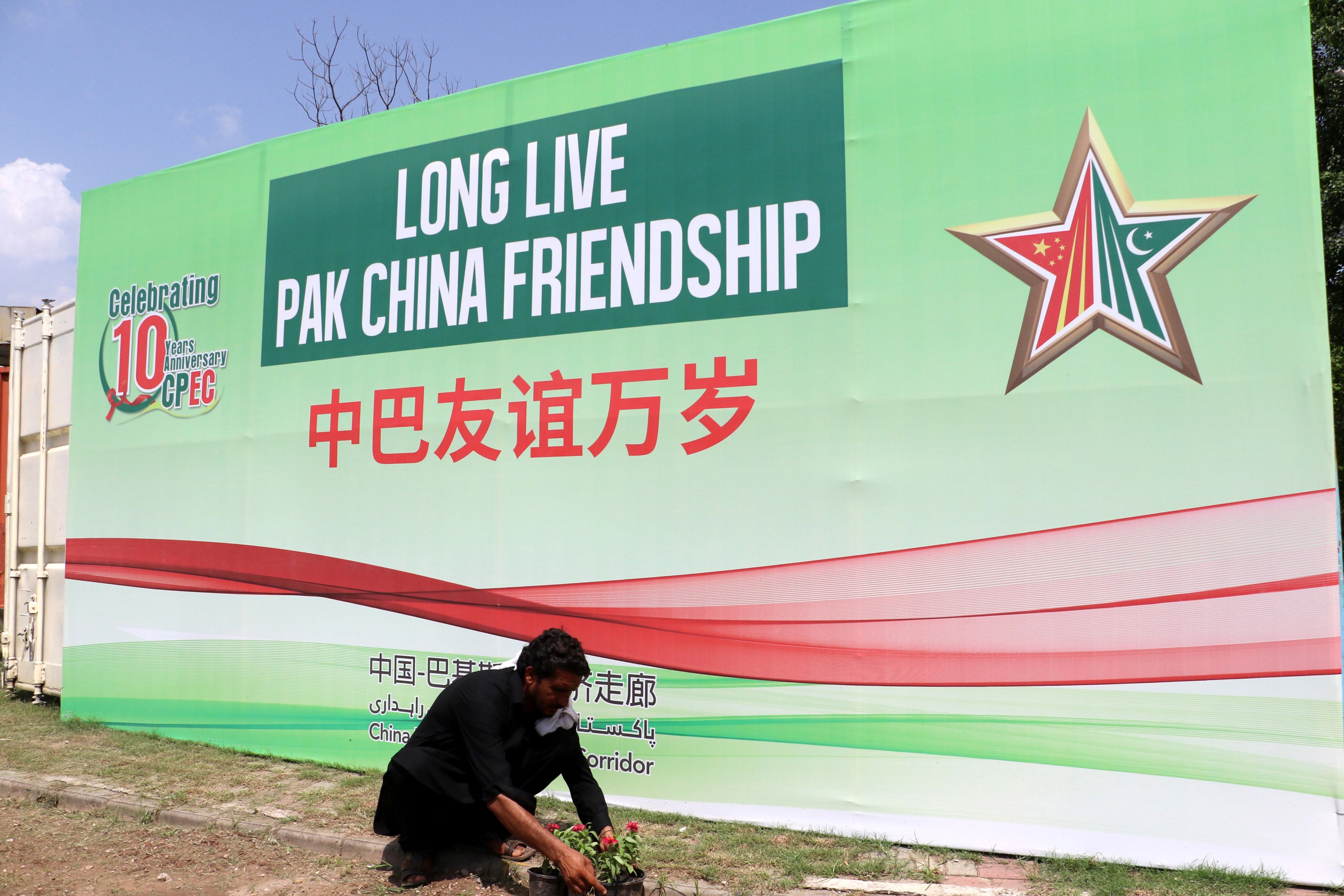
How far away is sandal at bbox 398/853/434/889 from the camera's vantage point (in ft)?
14.9

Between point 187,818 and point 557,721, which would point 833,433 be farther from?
point 187,818

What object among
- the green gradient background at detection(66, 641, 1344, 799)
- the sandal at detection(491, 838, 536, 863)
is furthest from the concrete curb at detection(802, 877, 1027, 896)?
the sandal at detection(491, 838, 536, 863)

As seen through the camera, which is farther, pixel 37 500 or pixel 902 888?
pixel 37 500

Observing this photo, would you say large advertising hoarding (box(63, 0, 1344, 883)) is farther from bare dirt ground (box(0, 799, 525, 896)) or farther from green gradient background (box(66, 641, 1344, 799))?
bare dirt ground (box(0, 799, 525, 896))

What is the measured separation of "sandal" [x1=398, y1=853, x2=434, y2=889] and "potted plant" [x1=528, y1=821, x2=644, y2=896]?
723 mm

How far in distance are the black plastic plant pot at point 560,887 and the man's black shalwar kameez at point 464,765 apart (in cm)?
40

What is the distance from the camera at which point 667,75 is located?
19.9ft

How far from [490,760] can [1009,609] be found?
2.64 meters

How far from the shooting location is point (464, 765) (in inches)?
177

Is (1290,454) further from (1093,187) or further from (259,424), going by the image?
(259,424)

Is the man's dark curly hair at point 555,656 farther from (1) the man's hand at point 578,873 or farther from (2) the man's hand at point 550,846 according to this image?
(1) the man's hand at point 578,873

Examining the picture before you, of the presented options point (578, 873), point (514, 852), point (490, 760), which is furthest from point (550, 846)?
point (514, 852)

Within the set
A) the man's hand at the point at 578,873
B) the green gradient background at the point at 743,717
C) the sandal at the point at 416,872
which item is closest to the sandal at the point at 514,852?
the sandal at the point at 416,872

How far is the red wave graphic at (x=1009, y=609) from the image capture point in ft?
15.0
